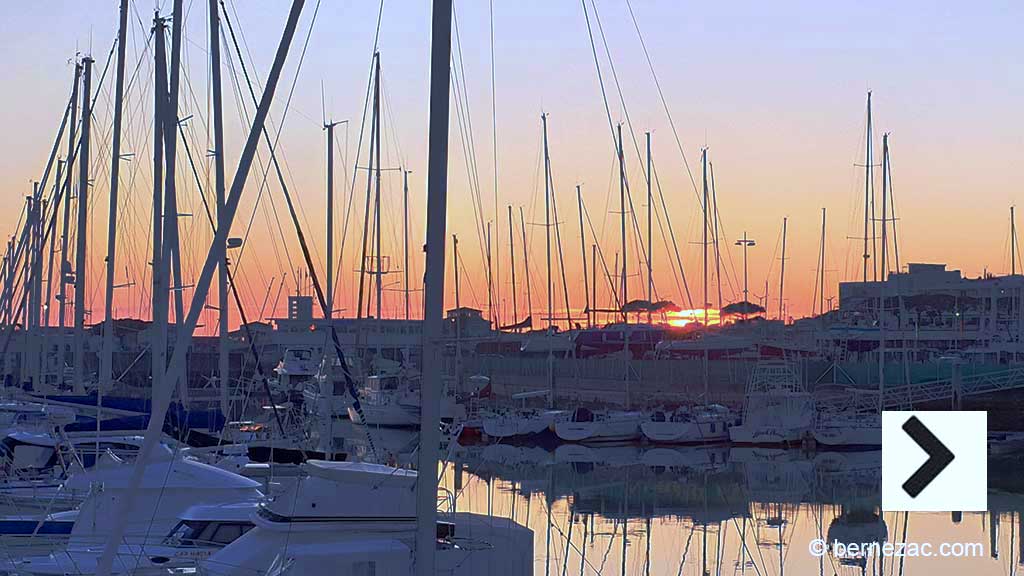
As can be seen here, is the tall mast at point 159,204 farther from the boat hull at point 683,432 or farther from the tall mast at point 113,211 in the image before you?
the boat hull at point 683,432

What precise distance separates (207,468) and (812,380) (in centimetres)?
4675

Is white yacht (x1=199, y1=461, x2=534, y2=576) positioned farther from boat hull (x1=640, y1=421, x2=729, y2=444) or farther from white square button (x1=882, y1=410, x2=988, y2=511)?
boat hull (x1=640, y1=421, x2=729, y2=444)

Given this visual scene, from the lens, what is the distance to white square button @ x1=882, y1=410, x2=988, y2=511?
2050cm

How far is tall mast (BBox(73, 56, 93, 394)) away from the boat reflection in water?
28.7 ft

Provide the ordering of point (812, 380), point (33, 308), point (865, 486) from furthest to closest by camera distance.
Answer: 1. point (812, 380)
2. point (33, 308)
3. point (865, 486)

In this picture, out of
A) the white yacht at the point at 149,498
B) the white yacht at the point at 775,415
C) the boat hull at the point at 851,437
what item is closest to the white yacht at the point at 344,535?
the white yacht at the point at 149,498

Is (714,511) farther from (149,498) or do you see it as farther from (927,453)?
(149,498)

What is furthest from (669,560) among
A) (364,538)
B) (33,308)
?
(33,308)

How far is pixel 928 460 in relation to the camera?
21375mm

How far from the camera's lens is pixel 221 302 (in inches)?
1021

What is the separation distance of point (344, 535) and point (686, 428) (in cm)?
3592

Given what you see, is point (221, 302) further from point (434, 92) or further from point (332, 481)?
point (434, 92)

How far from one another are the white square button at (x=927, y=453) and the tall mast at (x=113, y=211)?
16.4 metres

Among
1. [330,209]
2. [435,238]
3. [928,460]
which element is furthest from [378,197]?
[435,238]
